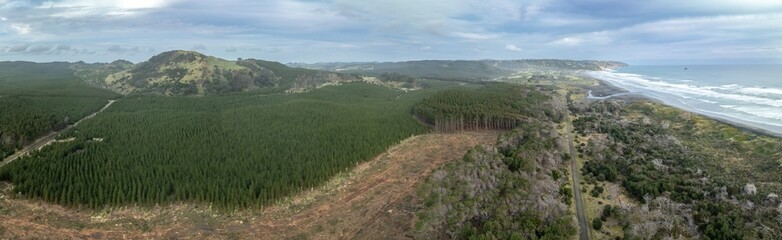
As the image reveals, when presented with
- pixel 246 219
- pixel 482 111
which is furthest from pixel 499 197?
pixel 482 111

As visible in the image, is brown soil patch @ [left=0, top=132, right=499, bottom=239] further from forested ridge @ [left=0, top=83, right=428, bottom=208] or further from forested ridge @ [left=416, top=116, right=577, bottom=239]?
forested ridge @ [left=416, top=116, right=577, bottom=239]

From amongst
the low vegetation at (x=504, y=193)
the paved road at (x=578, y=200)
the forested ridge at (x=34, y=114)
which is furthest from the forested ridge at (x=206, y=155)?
the paved road at (x=578, y=200)

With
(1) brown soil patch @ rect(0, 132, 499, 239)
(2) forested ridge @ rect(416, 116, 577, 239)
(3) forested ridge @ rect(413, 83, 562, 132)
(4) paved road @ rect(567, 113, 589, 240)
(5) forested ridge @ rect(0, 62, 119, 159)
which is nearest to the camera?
(2) forested ridge @ rect(416, 116, 577, 239)

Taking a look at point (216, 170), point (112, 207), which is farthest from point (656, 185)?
point (112, 207)

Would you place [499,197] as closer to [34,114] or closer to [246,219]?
[246,219]

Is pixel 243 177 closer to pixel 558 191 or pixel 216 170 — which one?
pixel 216 170

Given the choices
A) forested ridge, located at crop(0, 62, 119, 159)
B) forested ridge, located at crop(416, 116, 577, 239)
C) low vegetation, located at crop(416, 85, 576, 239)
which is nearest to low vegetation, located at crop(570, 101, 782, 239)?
low vegetation, located at crop(416, 85, 576, 239)
